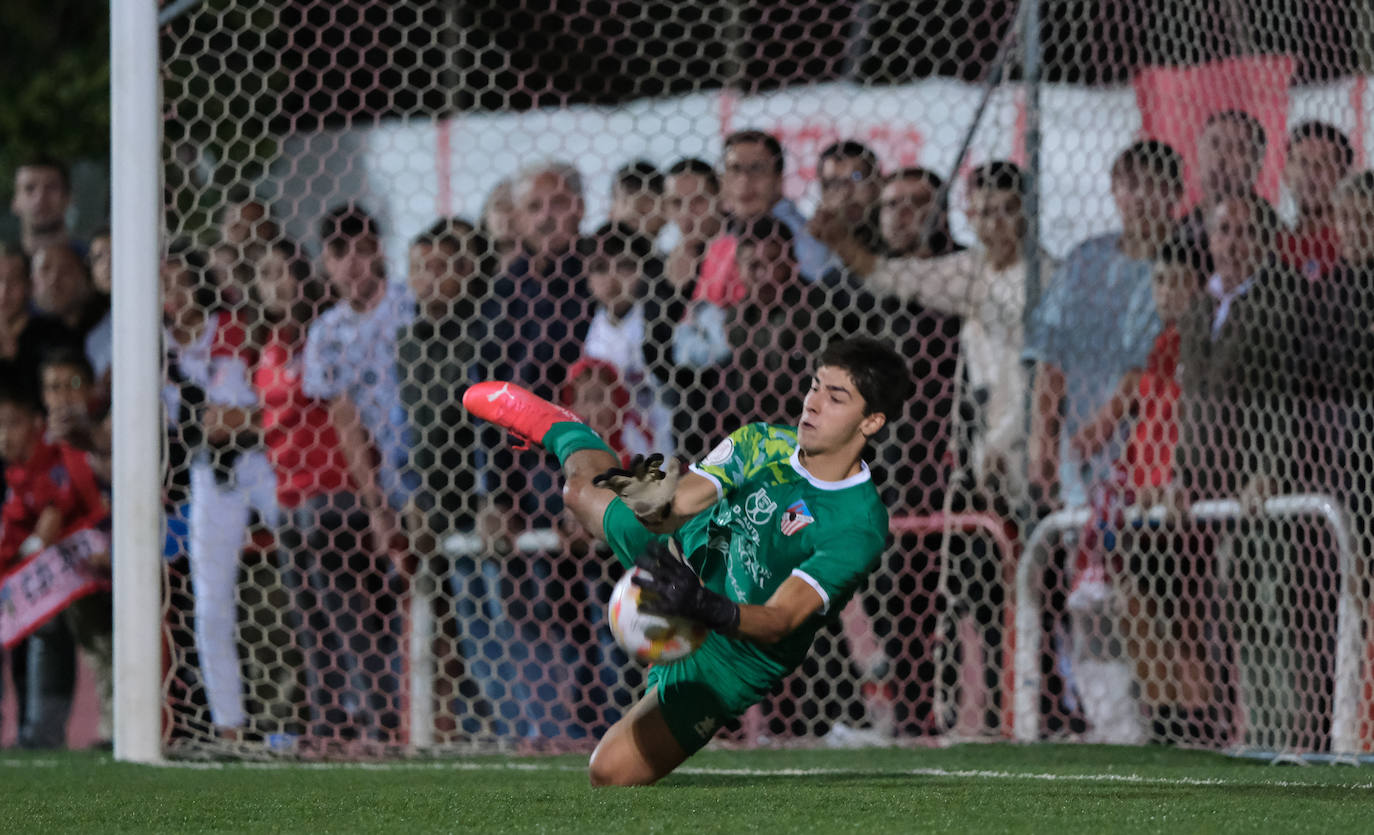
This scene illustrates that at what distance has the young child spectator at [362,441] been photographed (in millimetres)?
6219

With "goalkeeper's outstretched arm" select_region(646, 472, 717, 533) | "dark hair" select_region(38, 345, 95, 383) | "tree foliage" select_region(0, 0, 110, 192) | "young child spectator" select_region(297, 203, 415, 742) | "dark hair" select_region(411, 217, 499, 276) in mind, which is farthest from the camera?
"tree foliage" select_region(0, 0, 110, 192)

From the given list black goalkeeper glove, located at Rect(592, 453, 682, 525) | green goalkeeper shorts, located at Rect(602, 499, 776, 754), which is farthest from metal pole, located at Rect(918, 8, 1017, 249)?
black goalkeeper glove, located at Rect(592, 453, 682, 525)

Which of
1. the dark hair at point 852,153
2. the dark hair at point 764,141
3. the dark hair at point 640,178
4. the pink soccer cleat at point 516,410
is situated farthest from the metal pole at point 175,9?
the dark hair at point 852,153

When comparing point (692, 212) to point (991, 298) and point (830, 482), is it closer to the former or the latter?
point (991, 298)

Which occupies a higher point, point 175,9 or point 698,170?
point 175,9

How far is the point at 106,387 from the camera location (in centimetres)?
684

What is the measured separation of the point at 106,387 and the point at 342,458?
1.24 m

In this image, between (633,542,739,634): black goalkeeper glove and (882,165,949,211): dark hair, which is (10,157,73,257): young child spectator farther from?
(633,542,739,634): black goalkeeper glove

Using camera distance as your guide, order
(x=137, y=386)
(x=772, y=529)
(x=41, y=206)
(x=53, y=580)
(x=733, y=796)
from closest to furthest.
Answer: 1. (x=733, y=796)
2. (x=772, y=529)
3. (x=137, y=386)
4. (x=53, y=580)
5. (x=41, y=206)

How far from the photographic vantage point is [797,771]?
16.5ft

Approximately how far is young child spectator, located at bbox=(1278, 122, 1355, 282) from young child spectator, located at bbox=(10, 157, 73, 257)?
4.80 m

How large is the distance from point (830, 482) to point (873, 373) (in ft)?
0.96

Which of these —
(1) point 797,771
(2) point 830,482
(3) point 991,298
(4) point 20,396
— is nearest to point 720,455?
(2) point 830,482

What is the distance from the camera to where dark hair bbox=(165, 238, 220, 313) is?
6277mm
